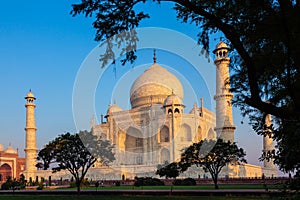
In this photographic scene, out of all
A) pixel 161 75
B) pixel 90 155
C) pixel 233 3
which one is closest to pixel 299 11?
pixel 233 3

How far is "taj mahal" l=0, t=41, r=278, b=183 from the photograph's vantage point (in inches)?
1574

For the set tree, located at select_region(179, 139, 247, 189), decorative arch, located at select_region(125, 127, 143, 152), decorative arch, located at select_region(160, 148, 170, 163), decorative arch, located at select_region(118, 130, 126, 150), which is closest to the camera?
tree, located at select_region(179, 139, 247, 189)

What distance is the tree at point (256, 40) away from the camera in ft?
20.0

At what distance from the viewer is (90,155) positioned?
73.9ft

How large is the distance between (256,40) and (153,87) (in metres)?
43.2

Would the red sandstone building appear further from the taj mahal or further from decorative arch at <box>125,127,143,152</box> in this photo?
decorative arch at <box>125,127,143,152</box>

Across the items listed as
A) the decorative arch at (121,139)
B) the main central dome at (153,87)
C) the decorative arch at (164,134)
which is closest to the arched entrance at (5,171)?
the decorative arch at (121,139)

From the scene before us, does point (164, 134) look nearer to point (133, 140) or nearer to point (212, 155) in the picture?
point (133, 140)

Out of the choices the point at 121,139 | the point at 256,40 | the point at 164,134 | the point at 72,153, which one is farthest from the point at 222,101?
the point at 256,40

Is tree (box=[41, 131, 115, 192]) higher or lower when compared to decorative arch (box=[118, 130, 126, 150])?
lower

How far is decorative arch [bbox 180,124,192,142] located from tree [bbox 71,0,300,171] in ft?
126

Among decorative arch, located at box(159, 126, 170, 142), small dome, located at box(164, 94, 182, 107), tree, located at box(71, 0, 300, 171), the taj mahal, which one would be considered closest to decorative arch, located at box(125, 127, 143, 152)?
the taj mahal

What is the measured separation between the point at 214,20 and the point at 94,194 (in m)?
14.9

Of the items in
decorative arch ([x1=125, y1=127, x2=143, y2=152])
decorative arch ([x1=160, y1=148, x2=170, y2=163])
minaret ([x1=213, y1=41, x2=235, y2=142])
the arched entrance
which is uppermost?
minaret ([x1=213, y1=41, x2=235, y2=142])
